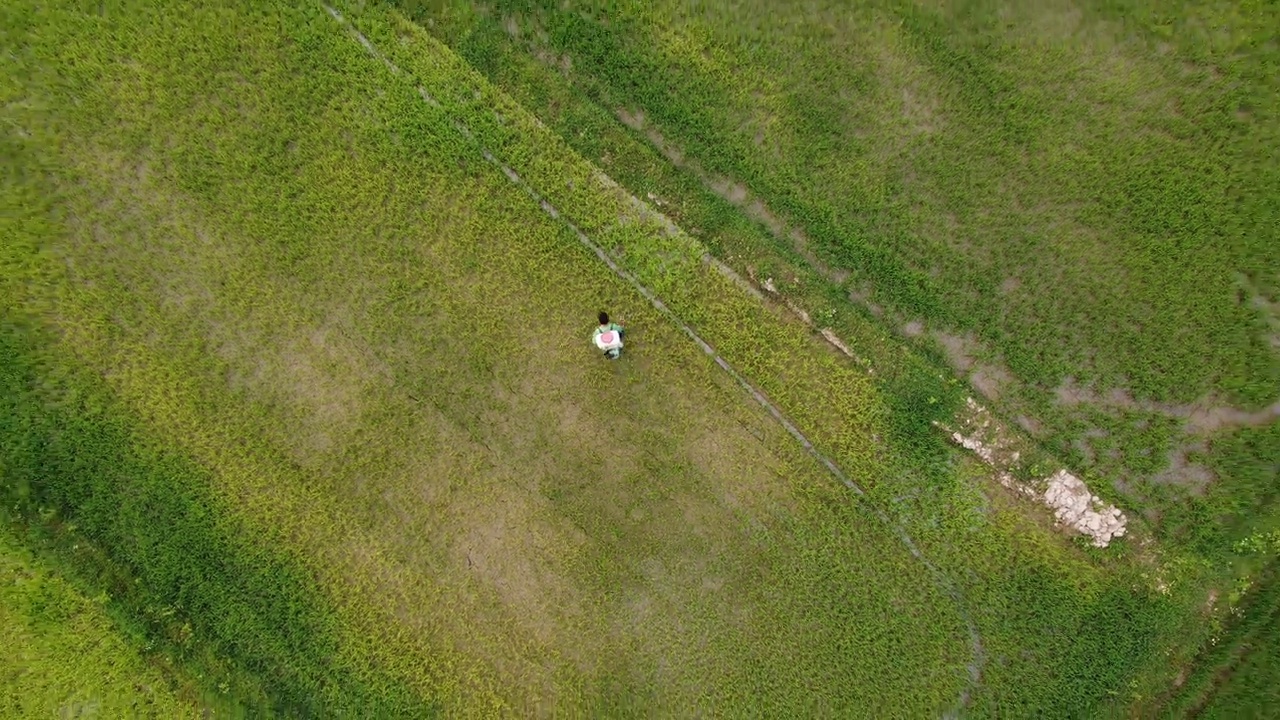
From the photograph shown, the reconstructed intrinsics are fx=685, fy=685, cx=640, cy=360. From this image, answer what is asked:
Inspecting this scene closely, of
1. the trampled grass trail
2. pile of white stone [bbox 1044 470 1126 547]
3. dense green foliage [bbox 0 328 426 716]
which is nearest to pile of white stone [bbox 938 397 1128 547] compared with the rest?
pile of white stone [bbox 1044 470 1126 547]

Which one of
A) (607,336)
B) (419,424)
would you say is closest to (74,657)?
(419,424)

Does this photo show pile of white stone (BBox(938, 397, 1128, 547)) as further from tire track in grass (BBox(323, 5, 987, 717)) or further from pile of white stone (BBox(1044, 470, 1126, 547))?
tire track in grass (BBox(323, 5, 987, 717))

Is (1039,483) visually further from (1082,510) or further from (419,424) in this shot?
(419,424)

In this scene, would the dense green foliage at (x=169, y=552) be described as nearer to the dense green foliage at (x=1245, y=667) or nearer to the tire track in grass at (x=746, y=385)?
the tire track in grass at (x=746, y=385)

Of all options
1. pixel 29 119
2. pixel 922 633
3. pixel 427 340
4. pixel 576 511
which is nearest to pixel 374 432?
pixel 427 340

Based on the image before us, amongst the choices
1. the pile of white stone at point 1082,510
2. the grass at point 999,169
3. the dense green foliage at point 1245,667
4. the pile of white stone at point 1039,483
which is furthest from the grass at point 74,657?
the dense green foliage at point 1245,667

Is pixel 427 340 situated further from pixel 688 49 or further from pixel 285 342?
pixel 688 49
